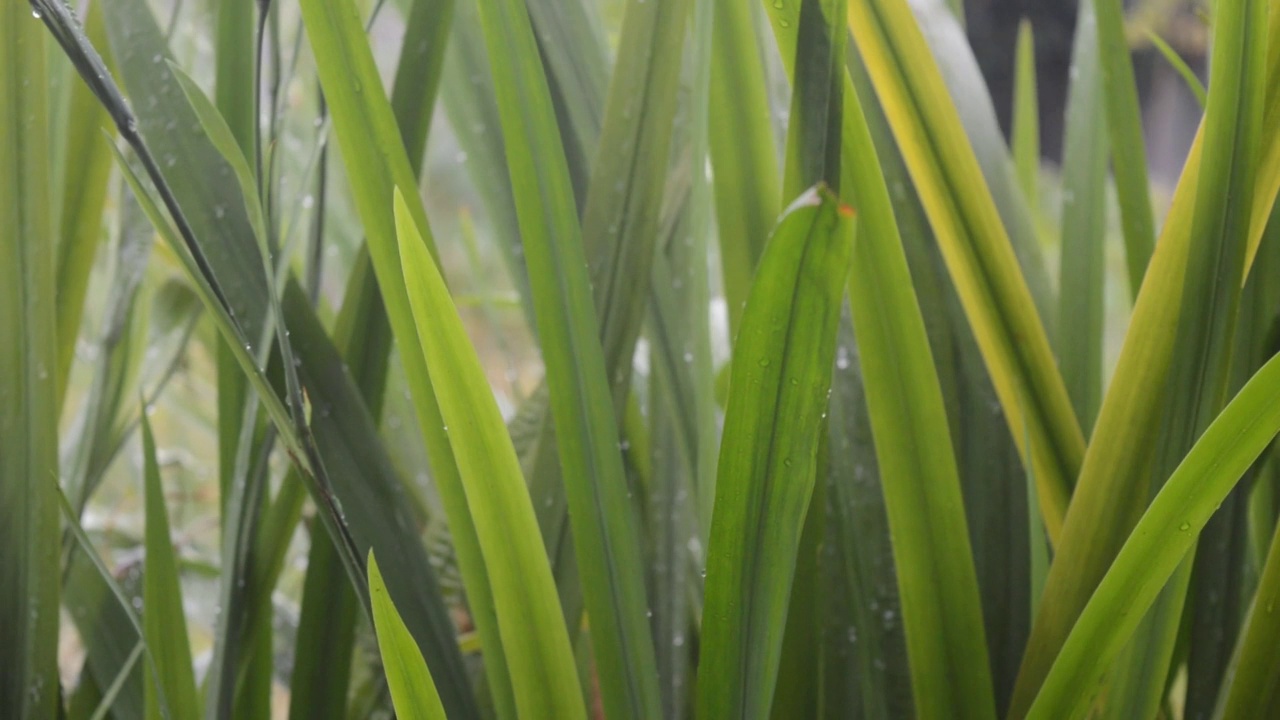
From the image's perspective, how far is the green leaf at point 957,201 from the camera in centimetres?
25

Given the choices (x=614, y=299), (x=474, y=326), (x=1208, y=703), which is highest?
(x=474, y=326)

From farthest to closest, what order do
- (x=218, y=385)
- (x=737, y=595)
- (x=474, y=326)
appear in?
1. (x=474, y=326)
2. (x=218, y=385)
3. (x=737, y=595)

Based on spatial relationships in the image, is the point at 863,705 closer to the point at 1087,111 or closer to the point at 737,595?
the point at 737,595

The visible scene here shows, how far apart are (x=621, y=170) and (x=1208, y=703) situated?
0.82ft

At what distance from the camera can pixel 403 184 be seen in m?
0.23

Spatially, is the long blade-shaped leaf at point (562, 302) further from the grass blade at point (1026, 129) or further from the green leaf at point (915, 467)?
the grass blade at point (1026, 129)

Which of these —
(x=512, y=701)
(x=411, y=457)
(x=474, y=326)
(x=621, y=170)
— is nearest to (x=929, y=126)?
(x=621, y=170)

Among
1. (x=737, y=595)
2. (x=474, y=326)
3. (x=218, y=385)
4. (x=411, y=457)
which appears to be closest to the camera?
(x=737, y=595)

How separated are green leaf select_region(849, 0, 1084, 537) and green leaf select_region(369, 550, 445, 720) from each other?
0.18 m

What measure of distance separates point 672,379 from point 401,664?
0.15 metres

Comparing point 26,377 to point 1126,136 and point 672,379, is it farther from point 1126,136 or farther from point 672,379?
point 1126,136

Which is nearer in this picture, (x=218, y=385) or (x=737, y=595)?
(x=737, y=595)

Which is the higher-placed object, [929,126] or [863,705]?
[929,126]

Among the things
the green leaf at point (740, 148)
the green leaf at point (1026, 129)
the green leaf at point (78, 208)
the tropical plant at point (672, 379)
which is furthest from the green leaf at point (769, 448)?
the green leaf at point (1026, 129)
